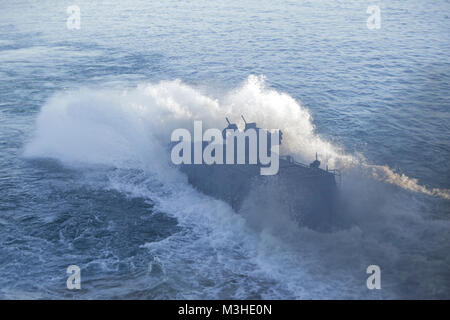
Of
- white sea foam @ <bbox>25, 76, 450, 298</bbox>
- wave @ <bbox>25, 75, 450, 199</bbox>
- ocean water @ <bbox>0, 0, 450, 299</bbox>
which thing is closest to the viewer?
white sea foam @ <bbox>25, 76, 450, 298</bbox>

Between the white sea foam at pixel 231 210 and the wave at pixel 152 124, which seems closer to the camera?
the white sea foam at pixel 231 210

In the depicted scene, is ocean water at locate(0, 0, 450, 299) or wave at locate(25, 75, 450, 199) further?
wave at locate(25, 75, 450, 199)

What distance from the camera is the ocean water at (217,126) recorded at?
27203mm

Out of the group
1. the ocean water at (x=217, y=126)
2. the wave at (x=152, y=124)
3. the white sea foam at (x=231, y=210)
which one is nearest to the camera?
the white sea foam at (x=231, y=210)

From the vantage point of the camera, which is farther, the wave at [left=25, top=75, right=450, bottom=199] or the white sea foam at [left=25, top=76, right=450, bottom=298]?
the wave at [left=25, top=75, right=450, bottom=199]

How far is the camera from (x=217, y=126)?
145 feet

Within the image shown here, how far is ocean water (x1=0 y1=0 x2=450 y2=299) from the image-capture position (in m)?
27.2

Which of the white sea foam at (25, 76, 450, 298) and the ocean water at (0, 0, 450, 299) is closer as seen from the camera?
the white sea foam at (25, 76, 450, 298)

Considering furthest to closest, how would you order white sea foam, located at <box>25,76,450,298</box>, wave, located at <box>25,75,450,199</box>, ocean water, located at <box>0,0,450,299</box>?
wave, located at <box>25,75,450,199</box> → ocean water, located at <box>0,0,450,299</box> → white sea foam, located at <box>25,76,450,298</box>

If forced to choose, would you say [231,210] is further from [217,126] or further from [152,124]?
[152,124]

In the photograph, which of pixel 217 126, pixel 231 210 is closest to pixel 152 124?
pixel 217 126

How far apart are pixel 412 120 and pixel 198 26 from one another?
51.4 m

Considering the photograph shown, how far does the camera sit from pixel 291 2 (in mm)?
103938
